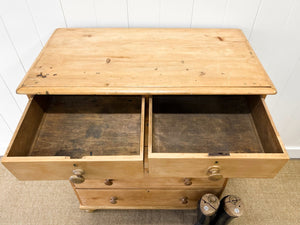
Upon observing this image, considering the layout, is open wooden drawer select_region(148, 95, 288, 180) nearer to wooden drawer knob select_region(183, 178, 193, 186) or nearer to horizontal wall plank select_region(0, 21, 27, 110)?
wooden drawer knob select_region(183, 178, 193, 186)

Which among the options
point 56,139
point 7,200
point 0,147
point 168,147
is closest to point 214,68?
point 168,147

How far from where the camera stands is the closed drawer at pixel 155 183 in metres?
1.01

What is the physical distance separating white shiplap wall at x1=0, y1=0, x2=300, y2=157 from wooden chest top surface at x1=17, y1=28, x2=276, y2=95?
0.05 m

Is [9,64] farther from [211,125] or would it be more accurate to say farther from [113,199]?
[211,125]

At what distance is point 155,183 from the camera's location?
41.0 inches

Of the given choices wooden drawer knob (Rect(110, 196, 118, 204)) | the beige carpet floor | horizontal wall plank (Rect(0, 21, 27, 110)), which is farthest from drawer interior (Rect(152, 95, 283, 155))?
horizontal wall plank (Rect(0, 21, 27, 110))

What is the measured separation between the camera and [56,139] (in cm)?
88

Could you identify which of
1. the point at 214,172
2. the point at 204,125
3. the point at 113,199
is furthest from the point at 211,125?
the point at 113,199

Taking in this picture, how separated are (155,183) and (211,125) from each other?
1.25ft

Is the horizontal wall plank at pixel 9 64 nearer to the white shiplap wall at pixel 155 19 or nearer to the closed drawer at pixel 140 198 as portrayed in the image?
the white shiplap wall at pixel 155 19

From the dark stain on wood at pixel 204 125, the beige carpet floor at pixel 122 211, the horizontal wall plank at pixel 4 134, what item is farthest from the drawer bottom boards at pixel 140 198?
the horizontal wall plank at pixel 4 134

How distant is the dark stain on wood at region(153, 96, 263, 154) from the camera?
0.86 meters

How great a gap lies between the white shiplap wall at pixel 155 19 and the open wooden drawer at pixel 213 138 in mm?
324

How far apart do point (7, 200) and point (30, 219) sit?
0.71ft
